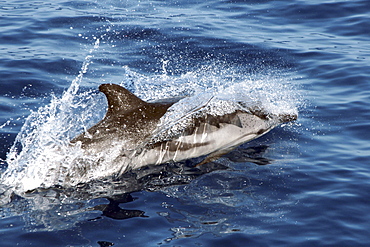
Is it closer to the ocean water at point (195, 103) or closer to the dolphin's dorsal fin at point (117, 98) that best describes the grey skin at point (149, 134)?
the dolphin's dorsal fin at point (117, 98)

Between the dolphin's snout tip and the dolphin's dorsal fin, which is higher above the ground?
the dolphin's dorsal fin

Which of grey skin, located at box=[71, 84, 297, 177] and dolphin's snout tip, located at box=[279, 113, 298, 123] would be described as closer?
grey skin, located at box=[71, 84, 297, 177]

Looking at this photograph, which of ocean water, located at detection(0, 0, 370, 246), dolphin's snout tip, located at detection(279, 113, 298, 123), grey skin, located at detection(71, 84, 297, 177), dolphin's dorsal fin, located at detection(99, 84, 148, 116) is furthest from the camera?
dolphin's snout tip, located at detection(279, 113, 298, 123)

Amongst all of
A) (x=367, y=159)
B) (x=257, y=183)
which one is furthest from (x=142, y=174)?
(x=367, y=159)

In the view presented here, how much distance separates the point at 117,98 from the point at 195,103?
1.45 m

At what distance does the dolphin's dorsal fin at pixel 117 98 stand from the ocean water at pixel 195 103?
32.1 inches

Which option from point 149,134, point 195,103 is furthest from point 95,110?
point 195,103

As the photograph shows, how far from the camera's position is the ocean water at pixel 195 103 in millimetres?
6758

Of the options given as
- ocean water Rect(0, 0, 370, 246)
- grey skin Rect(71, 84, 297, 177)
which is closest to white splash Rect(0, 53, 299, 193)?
ocean water Rect(0, 0, 370, 246)

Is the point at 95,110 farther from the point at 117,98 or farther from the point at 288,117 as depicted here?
the point at 288,117

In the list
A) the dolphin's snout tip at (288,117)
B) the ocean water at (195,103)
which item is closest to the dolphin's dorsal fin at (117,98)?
the ocean water at (195,103)

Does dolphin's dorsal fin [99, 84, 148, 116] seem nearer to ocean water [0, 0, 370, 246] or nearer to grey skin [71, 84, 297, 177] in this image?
grey skin [71, 84, 297, 177]

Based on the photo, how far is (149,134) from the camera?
865 centimetres

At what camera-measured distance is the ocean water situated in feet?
22.2
